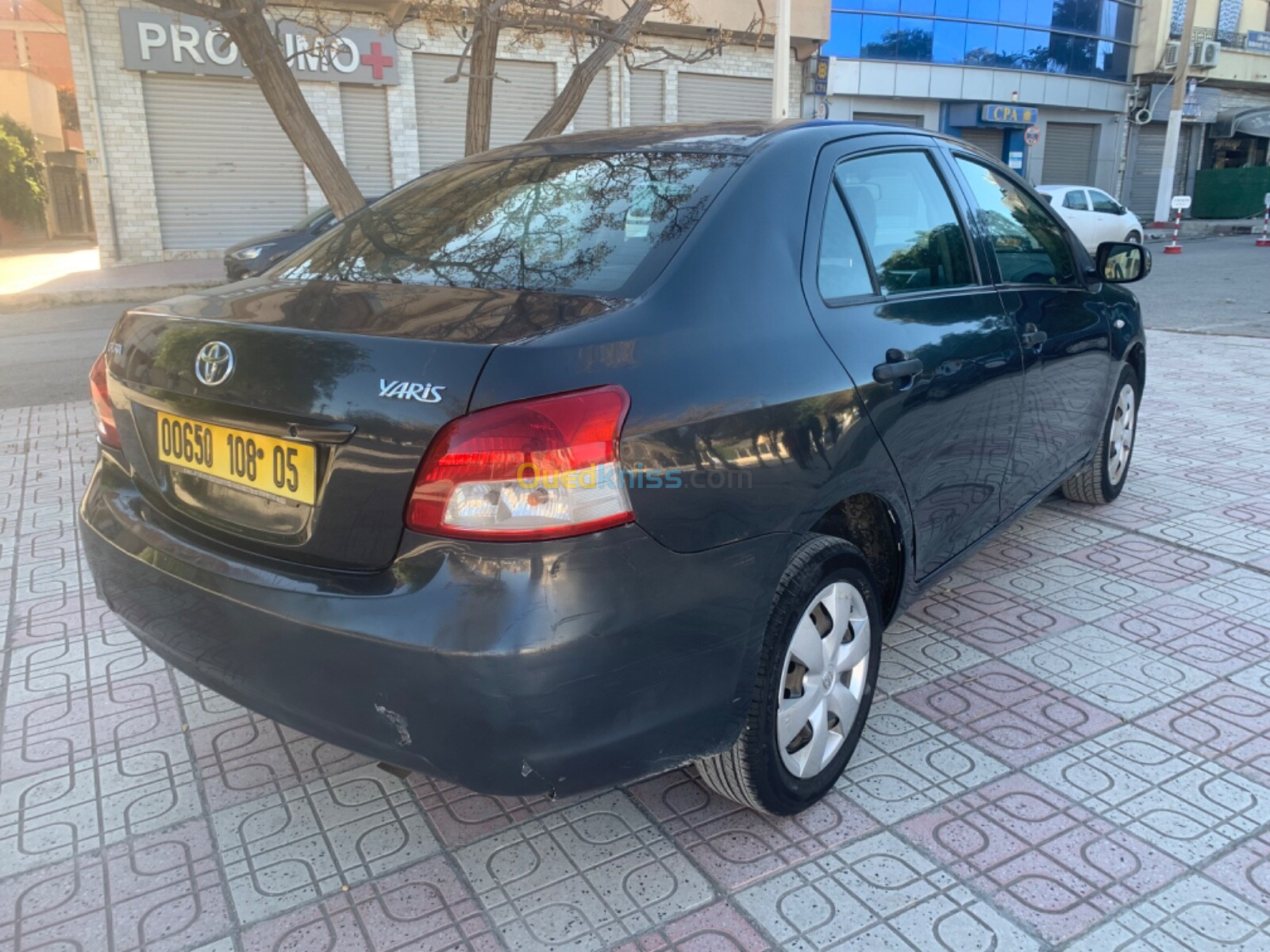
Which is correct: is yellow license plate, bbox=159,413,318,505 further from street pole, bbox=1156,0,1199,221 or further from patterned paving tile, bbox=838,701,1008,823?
street pole, bbox=1156,0,1199,221

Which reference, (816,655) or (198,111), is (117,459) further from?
(198,111)

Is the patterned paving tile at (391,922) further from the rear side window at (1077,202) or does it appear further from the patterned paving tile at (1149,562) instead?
the rear side window at (1077,202)

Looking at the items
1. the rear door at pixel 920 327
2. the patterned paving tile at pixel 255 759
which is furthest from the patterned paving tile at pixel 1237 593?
the patterned paving tile at pixel 255 759

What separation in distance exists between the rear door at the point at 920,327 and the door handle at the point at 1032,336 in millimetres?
83

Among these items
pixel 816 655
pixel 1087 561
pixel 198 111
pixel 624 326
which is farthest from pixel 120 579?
pixel 198 111

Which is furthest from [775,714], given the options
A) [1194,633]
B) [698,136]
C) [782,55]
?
[782,55]

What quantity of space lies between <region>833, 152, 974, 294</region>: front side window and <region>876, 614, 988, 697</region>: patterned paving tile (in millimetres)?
1120

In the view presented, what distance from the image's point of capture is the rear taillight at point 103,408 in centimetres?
267

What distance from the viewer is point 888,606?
9.71ft

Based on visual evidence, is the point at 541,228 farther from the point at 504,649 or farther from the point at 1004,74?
the point at 1004,74

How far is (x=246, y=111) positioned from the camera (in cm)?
1948

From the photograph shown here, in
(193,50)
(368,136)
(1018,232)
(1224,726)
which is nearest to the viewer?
(1224,726)

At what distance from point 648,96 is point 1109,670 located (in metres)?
22.4

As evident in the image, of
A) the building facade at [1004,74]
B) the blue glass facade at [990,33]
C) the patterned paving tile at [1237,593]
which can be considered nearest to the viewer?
the patterned paving tile at [1237,593]
